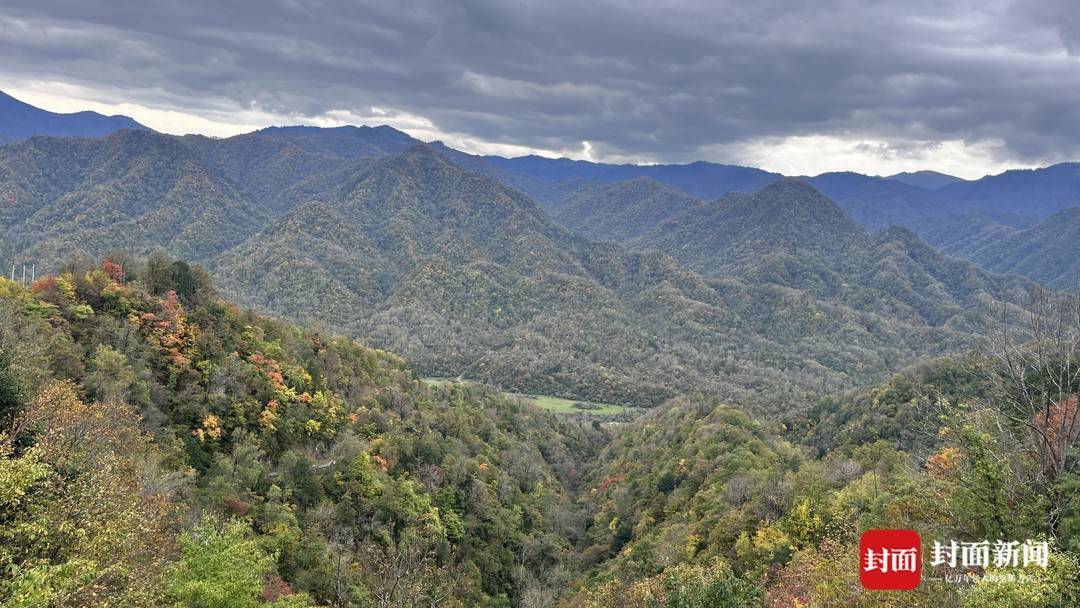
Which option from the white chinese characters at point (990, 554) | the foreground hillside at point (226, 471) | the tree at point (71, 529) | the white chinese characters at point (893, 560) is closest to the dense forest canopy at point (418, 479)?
the tree at point (71, 529)

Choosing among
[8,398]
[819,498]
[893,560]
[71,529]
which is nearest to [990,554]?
[893,560]

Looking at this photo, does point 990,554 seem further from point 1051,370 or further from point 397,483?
point 397,483

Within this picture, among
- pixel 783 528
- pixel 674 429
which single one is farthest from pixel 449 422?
pixel 783 528

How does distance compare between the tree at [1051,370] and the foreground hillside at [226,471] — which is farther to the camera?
the tree at [1051,370]

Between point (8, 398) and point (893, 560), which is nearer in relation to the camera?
point (893, 560)

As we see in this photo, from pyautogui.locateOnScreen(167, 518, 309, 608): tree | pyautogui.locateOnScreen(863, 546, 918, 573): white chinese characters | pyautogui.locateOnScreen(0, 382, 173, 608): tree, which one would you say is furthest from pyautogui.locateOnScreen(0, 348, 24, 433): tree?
pyautogui.locateOnScreen(863, 546, 918, 573): white chinese characters

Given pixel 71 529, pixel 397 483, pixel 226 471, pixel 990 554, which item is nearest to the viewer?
pixel 71 529

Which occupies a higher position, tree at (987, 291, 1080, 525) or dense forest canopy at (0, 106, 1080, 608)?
tree at (987, 291, 1080, 525)

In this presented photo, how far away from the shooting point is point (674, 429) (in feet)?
372

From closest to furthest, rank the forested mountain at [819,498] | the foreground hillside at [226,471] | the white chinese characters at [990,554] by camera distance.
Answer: the white chinese characters at [990,554]
the foreground hillside at [226,471]
the forested mountain at [819,498]

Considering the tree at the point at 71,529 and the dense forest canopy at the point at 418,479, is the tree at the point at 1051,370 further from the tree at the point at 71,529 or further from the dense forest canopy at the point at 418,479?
the tree at the point at 71,529

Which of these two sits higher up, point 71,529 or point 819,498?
point 71,529

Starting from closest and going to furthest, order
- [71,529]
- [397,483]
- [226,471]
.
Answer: [71,529]
[226,471]
[397,483]

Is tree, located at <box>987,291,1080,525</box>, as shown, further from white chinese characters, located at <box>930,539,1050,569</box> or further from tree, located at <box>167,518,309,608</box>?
tree, located at <box>167,518,309,608</box>
